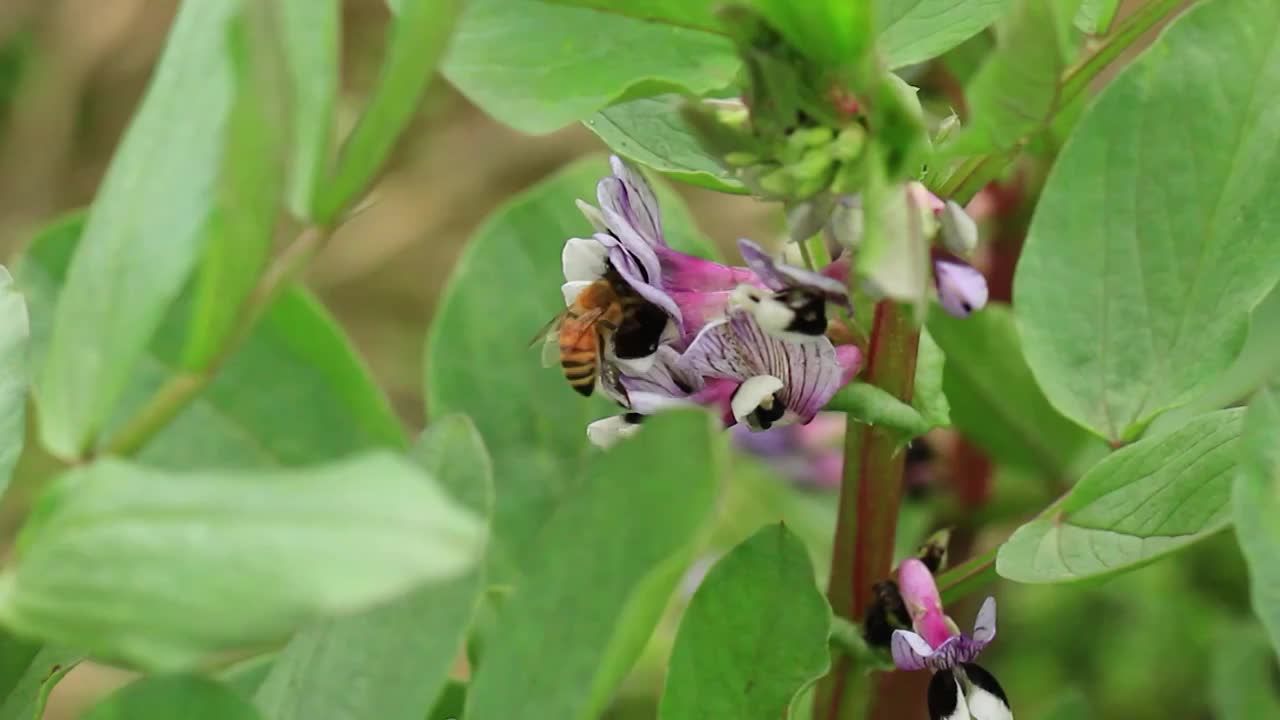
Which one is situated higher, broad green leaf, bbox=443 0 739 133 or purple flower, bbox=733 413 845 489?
broad green leaf, bbox=443 0 739 133

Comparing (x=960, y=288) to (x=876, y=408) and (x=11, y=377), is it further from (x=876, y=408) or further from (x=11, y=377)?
(x=11, y=377)

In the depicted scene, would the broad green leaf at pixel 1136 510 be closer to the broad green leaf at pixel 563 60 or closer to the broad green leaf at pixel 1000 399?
the broad green leaf at pixel 563 60

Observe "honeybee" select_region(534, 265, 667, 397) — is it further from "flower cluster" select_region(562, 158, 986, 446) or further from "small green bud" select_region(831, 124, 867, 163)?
"small green bud" select_region(831, 124, 867, 163)

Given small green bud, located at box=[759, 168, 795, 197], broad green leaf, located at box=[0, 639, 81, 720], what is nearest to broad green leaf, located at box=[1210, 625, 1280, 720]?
small green bud, located at box=[759, 168, 795, 197]

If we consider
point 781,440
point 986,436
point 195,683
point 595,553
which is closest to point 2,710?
point 195,683

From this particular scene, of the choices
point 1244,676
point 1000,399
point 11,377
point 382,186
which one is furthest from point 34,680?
point 382,186
